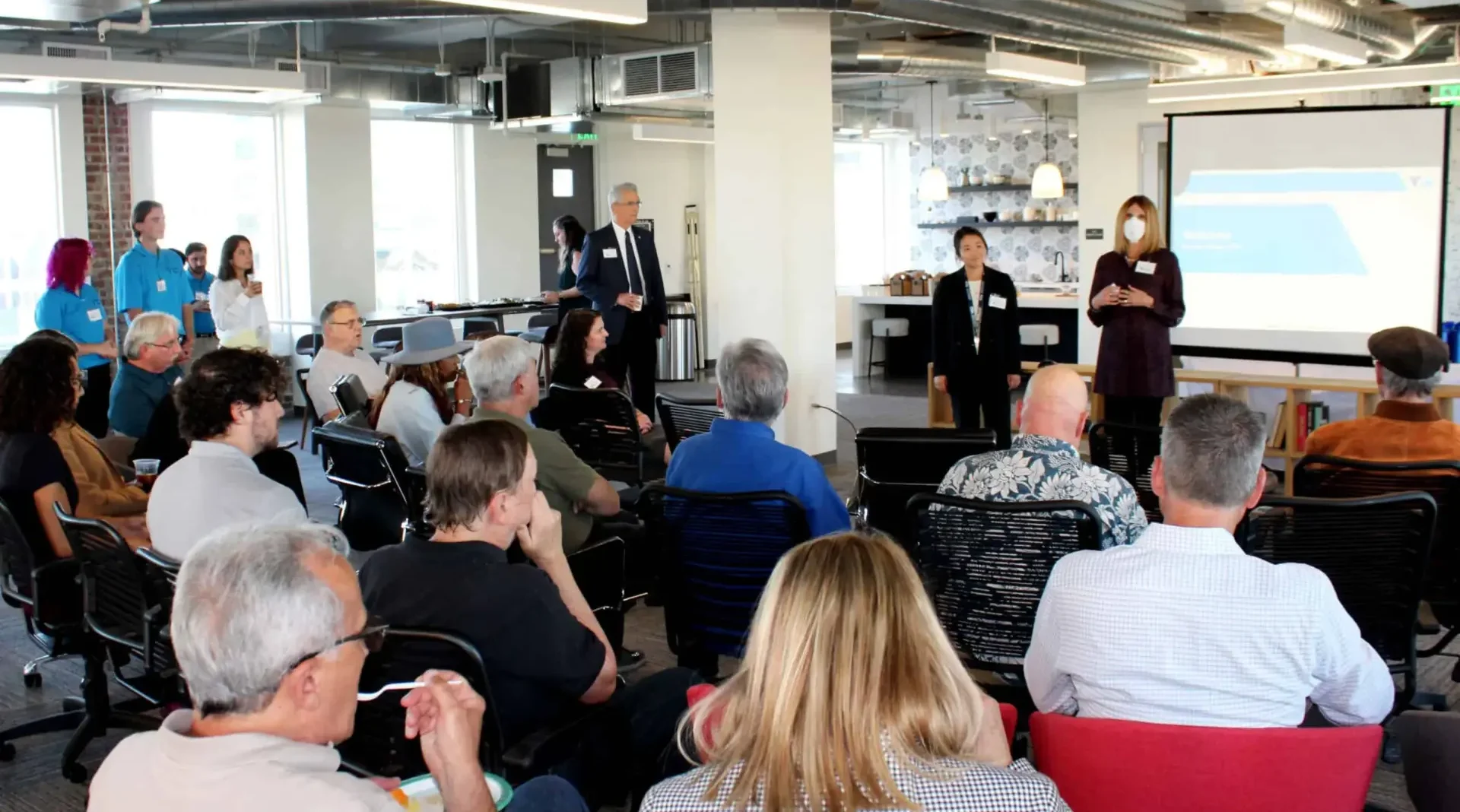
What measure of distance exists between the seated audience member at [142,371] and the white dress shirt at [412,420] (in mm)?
1251

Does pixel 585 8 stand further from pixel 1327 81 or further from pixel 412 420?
pixel 1327 81

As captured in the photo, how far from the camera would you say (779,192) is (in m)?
8.44

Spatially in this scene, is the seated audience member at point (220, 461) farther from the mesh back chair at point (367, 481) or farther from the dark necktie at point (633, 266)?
the dark necktie at point (633, 266)

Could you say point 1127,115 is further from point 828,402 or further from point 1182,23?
point 828,402

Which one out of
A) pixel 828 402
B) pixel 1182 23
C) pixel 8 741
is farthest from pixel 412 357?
pixel 1182 23

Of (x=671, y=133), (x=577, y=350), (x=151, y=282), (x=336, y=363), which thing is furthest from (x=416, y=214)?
(x=577, y=350)

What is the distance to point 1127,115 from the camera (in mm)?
12555

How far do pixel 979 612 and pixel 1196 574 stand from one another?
43.9 inches

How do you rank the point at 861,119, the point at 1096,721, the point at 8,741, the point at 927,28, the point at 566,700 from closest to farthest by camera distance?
1. the point at 1096,721
2. the point at 566,700
3. the point at 8,741
4. the point at 927,28
5. the point at 861,119

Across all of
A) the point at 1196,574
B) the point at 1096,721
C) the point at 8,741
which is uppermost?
the point at 1196,574

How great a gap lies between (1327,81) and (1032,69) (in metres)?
2.28

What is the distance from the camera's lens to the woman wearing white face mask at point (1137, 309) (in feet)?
22.9

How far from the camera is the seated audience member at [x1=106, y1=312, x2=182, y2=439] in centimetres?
567

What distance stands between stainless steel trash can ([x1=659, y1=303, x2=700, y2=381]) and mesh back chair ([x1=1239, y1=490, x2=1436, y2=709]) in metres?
10.9
